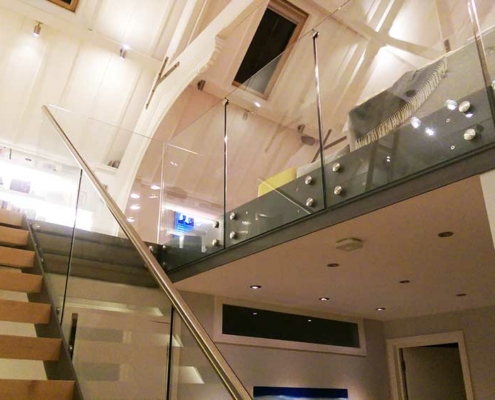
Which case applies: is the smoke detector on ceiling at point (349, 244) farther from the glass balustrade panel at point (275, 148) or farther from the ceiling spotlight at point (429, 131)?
the ceiling spotlight at point (429, 131)

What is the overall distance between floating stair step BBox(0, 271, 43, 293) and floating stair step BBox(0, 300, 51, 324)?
0.66ft

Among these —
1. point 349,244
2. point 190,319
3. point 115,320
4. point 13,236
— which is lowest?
point 190,319

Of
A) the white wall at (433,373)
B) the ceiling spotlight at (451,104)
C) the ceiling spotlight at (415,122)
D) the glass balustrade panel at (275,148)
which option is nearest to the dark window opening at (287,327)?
the white wall at (433,373)

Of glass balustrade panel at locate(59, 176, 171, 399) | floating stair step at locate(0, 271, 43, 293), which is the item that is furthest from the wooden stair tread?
glass balustrade panel at locate(59, 176, 171, 399)

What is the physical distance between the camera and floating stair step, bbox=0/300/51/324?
271 centimetres

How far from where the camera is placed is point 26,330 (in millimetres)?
3719

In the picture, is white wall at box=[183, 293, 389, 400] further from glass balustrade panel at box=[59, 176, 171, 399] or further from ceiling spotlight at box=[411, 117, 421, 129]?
ceiling spotlight at box=[411, 117, 421, 129]

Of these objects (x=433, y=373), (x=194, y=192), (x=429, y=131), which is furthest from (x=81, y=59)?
(x=433, y=373)

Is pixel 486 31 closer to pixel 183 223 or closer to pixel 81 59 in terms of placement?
pixel 183 223

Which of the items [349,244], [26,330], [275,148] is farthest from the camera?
[275,148]

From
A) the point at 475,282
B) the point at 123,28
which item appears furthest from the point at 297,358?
the point at 123,28

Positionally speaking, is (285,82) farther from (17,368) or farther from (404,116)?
(17,368)

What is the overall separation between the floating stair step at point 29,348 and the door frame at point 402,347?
467cm

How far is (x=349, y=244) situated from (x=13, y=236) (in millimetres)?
2443
